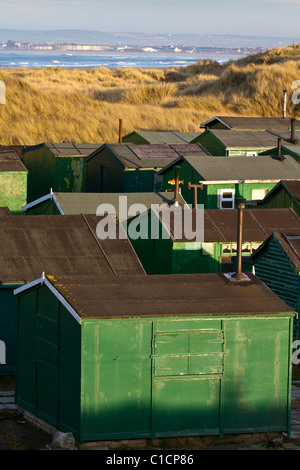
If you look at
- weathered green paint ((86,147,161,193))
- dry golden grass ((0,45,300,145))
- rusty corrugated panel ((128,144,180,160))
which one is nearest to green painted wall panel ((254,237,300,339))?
weathered green paint ((86,147,161,193))

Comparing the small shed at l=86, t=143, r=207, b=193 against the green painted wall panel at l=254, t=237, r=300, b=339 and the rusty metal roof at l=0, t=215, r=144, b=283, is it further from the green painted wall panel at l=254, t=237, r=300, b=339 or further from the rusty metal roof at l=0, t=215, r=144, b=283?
the rusty metal roof at l=0, t=215, r=144, b=283

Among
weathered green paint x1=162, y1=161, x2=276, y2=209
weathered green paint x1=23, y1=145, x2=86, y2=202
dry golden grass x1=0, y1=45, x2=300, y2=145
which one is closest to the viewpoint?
weathered green paint x1=162, y1=161, x2=276, y2=209

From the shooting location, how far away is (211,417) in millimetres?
16734

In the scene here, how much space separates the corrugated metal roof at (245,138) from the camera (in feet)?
149

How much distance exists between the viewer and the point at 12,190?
36.3 meters

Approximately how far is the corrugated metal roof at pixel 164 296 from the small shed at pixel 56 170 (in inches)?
1039

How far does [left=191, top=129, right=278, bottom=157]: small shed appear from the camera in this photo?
45125 mm

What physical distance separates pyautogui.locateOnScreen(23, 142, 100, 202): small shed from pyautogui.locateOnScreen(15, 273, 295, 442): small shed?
26707mm

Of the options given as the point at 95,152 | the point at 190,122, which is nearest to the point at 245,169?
the point at 95,152

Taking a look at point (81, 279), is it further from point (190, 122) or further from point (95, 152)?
point (190, 122)

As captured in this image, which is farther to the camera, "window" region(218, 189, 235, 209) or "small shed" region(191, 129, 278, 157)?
"small shed" region(191, 129, 278, 157)

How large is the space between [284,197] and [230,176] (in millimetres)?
4627

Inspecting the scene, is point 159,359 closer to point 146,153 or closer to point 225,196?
point 225,196

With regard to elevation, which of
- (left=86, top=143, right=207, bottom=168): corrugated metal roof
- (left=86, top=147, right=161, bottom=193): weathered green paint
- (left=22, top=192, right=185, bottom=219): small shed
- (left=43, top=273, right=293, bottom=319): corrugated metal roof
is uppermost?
(left=43, top=273, right=293, bottom=319): corrugated metal roof
